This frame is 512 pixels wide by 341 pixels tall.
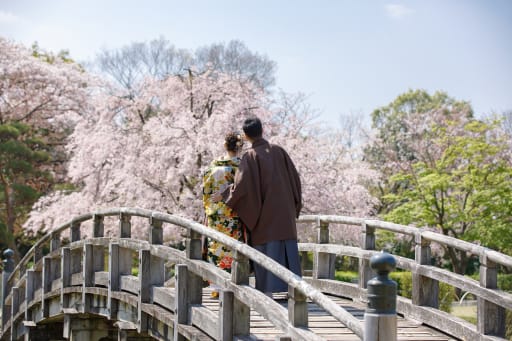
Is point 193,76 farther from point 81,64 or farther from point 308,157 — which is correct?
point 81,64

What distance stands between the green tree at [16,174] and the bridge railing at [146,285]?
8.72 m

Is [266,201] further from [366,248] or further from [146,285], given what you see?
[146,285]

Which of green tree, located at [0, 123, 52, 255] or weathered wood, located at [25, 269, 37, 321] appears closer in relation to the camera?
weathered wood, located at [25, 269, 37, 321]

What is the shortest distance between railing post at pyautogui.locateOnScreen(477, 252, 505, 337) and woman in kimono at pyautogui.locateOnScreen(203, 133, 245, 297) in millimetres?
2559

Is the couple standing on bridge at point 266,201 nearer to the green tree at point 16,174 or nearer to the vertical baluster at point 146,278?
the vertical baluster at point 146,278

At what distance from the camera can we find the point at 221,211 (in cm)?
792

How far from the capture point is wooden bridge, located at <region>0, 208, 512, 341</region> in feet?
20.2

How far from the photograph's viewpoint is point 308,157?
18.8m

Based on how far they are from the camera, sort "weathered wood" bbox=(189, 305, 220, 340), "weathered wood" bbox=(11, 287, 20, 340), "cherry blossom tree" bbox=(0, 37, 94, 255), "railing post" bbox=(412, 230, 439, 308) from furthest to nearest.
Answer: "cherry blossom tree" bbox=(0, 37, 94, 255) → "weathered wood" bbox=(11, 287, 20, 340) → "railing post" bbox=(412, 230, 439, 308) → "weathered wood" bbox=(189, 305, 220, 340)

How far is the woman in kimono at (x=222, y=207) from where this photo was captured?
7852 millimetres

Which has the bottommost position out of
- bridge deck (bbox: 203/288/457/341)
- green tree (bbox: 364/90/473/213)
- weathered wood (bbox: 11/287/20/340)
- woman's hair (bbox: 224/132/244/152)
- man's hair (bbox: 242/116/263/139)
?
weathered wood (bbox: 11/287/20/340)

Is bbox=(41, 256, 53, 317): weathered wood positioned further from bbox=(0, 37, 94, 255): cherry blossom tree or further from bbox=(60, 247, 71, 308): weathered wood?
bbox=(0, 37, 94, 255): cherry blossom tree

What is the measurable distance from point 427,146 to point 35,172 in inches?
501

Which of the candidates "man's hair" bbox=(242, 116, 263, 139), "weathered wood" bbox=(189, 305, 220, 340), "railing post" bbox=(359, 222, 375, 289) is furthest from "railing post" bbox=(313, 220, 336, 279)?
"man's hair" bbox=(242, 116, 263, 139)
